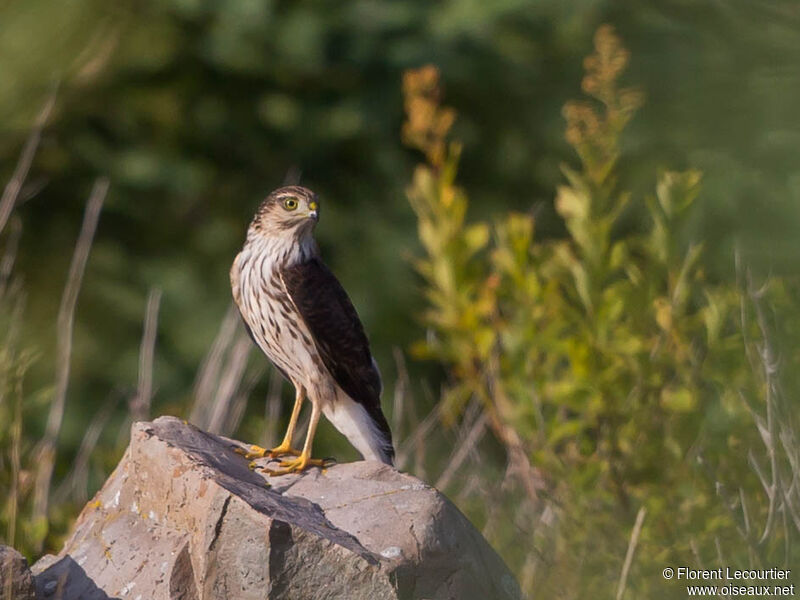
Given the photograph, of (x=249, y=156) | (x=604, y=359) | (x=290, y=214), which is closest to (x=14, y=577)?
(x=290, y=214)

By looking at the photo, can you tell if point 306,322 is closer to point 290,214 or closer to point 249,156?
point 290,214

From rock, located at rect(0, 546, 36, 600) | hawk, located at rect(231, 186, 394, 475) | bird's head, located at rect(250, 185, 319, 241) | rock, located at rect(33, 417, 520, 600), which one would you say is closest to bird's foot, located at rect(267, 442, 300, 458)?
hawk, located at rect(231, 186, 394, 475)

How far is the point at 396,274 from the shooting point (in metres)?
8.55

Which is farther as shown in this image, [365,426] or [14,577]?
[365,426]

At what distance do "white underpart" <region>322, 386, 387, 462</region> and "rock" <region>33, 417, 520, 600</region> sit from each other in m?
0.74

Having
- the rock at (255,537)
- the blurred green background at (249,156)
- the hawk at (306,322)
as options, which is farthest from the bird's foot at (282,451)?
the blurred green background at (249,156)

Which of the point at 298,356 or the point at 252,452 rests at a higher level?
the point at 298,356

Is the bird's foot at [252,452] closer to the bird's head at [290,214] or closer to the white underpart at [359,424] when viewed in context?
the white underpart at [359,424]

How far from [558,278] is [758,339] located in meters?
1.48

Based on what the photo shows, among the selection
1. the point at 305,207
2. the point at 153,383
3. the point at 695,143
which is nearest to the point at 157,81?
A: the point at 153,383

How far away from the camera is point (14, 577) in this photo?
2926 mm

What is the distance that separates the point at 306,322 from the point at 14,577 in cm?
159

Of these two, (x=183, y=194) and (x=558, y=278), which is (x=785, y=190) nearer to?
(x=558, y=278)

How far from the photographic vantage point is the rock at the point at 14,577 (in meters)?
2.90
